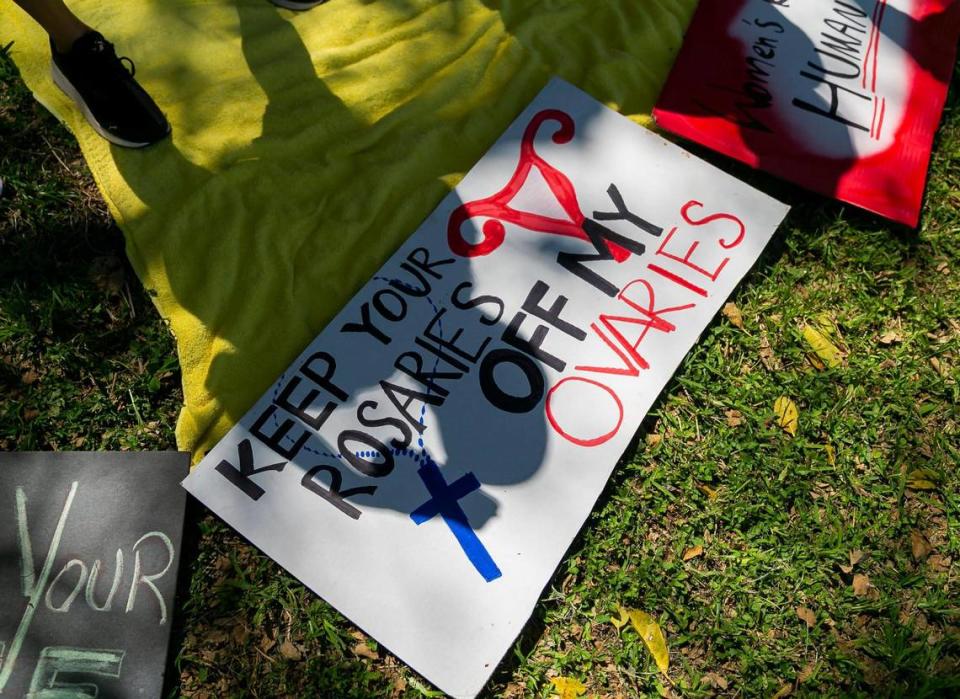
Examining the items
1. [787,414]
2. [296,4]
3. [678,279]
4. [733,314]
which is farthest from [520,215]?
[296,4]

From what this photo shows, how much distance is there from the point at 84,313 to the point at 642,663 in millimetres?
1419

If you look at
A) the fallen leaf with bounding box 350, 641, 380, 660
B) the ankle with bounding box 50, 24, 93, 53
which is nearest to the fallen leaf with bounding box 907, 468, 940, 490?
the fallen leaf with bounding box 350, 641, 380, 660

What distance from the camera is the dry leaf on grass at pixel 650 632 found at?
157cm

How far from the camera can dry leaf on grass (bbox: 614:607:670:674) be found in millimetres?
1571

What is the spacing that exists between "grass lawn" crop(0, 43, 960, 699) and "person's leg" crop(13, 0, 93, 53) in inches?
9.7

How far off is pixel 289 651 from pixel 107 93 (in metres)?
1.33

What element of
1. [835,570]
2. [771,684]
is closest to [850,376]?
[835,570]

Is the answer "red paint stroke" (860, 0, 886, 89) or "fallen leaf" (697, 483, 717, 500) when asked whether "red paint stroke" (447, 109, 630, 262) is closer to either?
"fallen leaf" (697, 483, 717, 500)

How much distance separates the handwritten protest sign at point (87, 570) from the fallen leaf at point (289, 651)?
0.22 metres

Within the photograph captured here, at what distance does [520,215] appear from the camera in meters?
1.94

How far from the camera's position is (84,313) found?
1.79 metres

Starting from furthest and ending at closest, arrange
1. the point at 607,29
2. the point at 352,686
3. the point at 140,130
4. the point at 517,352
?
the point at 607,29, the point at 140,130, the point at 517,352, the point at 352,686

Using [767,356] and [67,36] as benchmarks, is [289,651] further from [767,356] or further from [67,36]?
[67,36]

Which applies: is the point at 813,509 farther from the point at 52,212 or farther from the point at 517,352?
the point at 52,212
